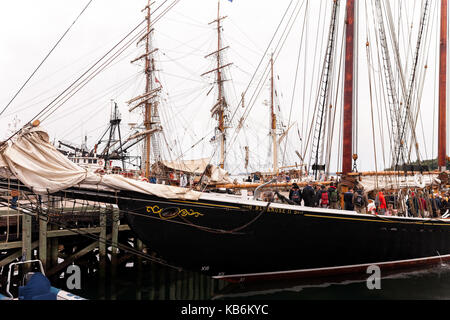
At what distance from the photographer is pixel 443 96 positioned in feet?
76.0

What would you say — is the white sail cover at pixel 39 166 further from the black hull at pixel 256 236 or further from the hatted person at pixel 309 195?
the hatted person at pixel 309 195

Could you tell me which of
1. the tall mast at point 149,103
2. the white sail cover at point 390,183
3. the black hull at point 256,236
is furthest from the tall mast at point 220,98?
the black hull at point 256,236

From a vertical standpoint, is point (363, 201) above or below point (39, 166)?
below

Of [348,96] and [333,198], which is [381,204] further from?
[348,96]

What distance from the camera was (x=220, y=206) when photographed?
8766mm

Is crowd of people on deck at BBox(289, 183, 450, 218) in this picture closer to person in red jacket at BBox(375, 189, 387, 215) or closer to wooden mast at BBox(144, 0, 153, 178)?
person in red jacket at BBox(375, 189, 387, 215)

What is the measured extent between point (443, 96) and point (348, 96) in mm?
13362

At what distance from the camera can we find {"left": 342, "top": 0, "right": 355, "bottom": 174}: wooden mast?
13.7 meters

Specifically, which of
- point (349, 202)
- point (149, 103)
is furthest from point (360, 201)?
point (149, 103)

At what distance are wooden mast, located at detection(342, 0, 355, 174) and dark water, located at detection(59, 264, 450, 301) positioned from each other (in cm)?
443

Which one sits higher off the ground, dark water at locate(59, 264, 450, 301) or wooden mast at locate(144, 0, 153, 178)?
wooden mast at locate(144, 0, 153, 178)

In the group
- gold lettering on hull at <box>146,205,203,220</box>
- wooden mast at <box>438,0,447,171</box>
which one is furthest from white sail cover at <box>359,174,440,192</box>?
wooden mast at <box>438,0,447,171</box>

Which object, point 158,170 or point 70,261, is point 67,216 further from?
point 158,170

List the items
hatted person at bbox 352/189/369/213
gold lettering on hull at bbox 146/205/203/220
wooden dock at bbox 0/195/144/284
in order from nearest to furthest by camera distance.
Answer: gold lettering on hull at bbox 146/205/203/220, wooden dock at bbox 0/195/144/284, hatted person at bbox 352/189/369/213
